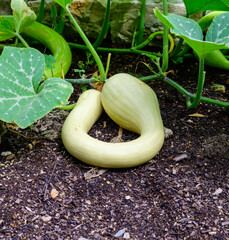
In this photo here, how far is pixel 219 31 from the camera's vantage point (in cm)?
124

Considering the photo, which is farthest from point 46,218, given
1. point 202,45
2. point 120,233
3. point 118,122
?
point 202,45

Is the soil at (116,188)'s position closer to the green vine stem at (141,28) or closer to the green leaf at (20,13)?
the green leaf at (20,13)

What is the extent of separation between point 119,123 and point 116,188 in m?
0.34

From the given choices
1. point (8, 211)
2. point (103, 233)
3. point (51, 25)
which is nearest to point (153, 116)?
point (103, 233)

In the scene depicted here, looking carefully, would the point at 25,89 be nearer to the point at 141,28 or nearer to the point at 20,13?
the point at 20,13

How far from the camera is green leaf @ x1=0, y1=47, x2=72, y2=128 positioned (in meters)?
1.20

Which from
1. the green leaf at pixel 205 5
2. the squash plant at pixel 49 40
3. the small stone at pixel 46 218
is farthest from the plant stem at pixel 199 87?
the small stone at pixel 46 218

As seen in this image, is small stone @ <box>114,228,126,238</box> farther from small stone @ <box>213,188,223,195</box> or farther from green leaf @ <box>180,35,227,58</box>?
green leaf @ <box>180,35,227,58</box>

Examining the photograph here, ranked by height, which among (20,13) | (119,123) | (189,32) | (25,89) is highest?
(189,32)

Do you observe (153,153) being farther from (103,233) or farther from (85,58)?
(85,58)

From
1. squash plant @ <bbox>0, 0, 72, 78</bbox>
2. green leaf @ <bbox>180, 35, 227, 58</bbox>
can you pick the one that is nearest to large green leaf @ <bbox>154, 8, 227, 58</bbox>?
green leaf @ <bbox>180, 35, 227, 58</bbox>

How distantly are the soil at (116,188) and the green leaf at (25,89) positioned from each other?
8.7 inches

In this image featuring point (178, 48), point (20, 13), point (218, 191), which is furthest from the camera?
point (178, 48)

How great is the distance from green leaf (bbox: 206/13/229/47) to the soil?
418mm
